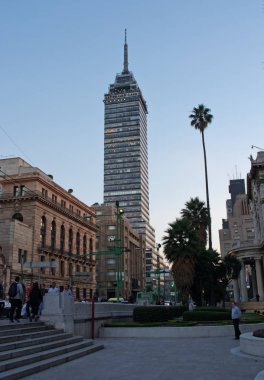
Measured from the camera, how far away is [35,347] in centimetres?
1265

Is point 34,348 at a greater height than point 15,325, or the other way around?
point 15,325

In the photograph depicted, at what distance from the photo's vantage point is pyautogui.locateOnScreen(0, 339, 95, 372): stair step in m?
10.3

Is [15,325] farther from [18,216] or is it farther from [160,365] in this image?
[18,216]

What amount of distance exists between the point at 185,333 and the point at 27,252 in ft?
135

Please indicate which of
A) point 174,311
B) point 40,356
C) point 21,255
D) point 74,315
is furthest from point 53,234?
point 40,356

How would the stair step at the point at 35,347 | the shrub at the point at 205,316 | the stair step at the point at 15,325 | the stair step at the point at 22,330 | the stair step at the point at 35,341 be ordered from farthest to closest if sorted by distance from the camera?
the shrub at the point at 205,316, the stair step at the point at 15,325, the stair step at the point at 22,330, the stair step at the point at 35,341, the stair step at the point at 35,347

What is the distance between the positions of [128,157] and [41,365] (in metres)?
171

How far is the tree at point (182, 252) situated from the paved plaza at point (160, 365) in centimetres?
2045

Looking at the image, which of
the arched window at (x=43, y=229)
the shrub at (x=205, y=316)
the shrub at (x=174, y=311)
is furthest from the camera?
the arched window at (x=43, y=229)

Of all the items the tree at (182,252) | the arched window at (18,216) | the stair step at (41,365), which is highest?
the arched window at (18,216)

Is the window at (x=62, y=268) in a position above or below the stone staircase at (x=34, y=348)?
above

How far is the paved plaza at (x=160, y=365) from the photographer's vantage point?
9938mm

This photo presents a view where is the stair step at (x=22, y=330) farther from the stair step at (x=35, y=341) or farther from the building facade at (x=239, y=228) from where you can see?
the building facade at (x=239, y=228)

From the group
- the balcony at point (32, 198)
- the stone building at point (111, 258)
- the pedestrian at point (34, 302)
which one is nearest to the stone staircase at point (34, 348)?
the pedestrian at point (34, 302)
